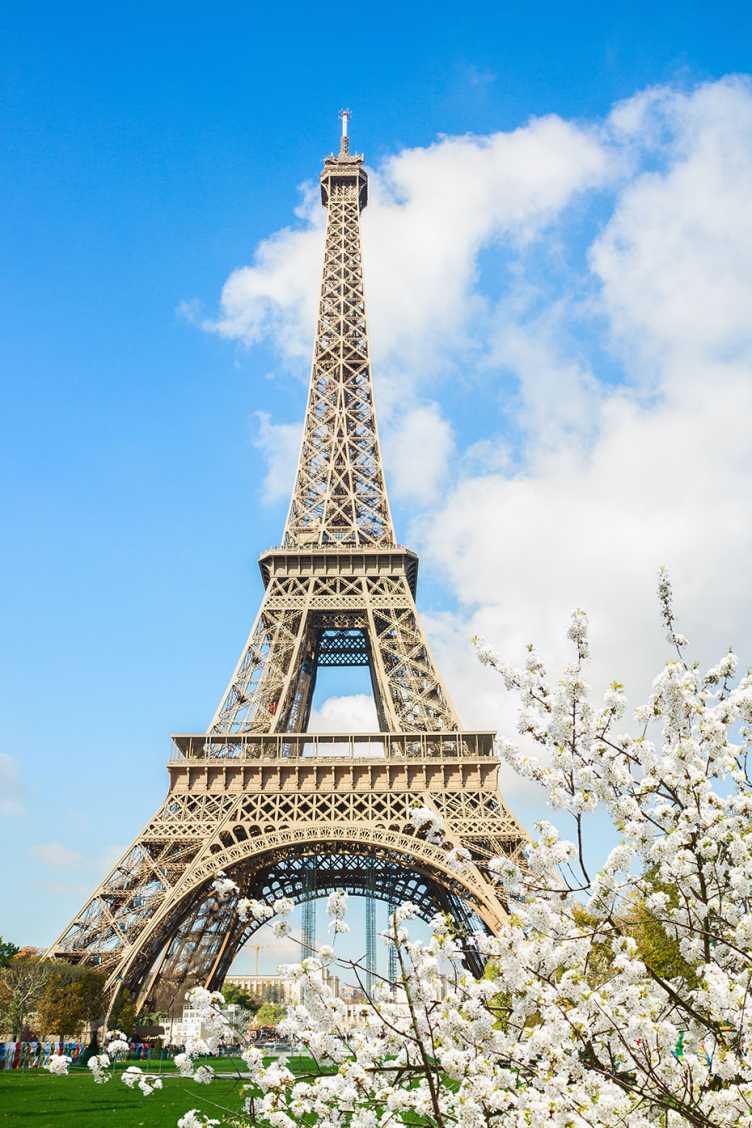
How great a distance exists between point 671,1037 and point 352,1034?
7.73ft

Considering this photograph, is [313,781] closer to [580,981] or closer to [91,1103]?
[91,1103]

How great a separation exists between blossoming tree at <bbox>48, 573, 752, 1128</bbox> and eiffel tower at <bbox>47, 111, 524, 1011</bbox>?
2233cm

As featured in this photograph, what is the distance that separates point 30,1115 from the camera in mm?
20391

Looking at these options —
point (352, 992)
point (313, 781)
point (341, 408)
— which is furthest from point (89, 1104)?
point (341, 408)

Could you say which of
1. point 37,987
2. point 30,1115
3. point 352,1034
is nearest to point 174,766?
point 37,987

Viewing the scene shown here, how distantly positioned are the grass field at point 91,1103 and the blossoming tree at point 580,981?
840cm

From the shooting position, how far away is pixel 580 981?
Answer: 619 cm

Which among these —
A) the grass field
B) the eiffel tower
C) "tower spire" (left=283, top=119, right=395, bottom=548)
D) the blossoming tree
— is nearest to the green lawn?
the grass field

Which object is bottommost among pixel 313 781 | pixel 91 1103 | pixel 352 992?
pixel 91 1103

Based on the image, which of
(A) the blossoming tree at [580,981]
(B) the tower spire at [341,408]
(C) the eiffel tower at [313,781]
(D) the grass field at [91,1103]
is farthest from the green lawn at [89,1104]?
(B) the tower spire at [341,408]

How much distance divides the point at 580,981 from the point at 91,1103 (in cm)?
2436

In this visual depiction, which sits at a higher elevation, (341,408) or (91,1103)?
(341,408)

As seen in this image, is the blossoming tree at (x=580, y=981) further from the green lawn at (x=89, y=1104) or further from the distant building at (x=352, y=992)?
the green lawn at (x=89, y=1104)

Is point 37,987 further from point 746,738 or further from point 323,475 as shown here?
point 746,738
